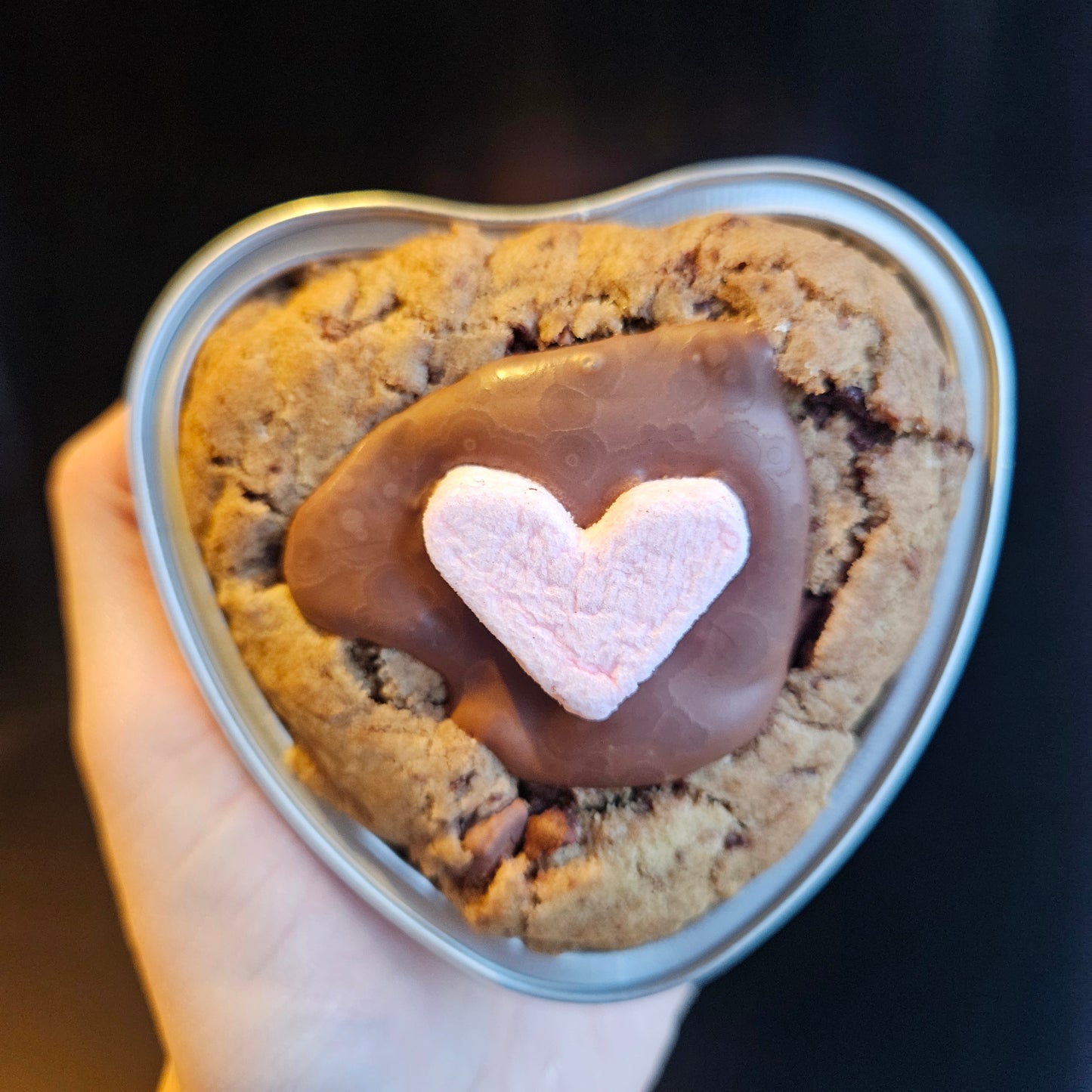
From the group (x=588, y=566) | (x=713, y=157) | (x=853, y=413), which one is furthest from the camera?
(x=713, y=157)

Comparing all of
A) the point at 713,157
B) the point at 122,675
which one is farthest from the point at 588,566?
the point at 713,157

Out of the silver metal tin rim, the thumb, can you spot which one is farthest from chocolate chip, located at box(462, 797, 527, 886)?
the thumb

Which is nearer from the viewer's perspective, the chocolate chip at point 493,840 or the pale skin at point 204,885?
the chocolate chip at point 493,840

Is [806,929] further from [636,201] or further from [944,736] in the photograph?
[636,201]

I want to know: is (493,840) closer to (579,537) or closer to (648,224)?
(579,537)

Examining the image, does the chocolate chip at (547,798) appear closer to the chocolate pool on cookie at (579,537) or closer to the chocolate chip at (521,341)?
the chocolate pool on cookie at (579,537)

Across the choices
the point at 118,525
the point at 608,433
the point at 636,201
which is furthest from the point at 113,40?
the point at 608,433

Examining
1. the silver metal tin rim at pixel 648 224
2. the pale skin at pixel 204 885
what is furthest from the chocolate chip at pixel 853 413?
the pale skin at pixel 204 885
